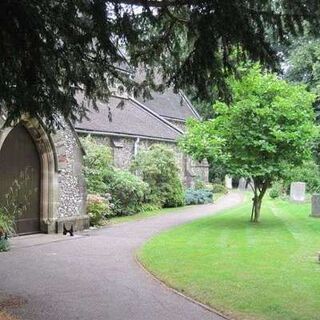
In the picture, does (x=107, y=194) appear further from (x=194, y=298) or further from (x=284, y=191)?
(x=284, y=191)

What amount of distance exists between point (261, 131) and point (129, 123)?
1282 centimetres

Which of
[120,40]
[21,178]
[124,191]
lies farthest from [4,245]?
[124,191]

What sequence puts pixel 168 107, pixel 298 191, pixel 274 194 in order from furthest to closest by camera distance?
pixel 168 107
pixel 274 194
pixel 298 191

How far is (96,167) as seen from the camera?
21.5 metres

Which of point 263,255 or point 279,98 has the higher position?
point 279,98

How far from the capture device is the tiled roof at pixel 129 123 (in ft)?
84.3

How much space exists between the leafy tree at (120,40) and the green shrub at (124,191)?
46.8 ft

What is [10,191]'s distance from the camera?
48.9ft

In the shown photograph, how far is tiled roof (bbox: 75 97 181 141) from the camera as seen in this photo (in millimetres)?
25688

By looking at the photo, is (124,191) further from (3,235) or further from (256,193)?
(3,235)

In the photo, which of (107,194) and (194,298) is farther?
(107,194)

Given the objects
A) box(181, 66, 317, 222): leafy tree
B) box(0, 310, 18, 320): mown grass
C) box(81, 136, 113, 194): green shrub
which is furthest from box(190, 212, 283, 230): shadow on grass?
box(0, 310, 18, 320): mown grass

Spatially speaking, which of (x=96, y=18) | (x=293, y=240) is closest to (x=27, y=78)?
(x=96, y=18)

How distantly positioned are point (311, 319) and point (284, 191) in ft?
103
